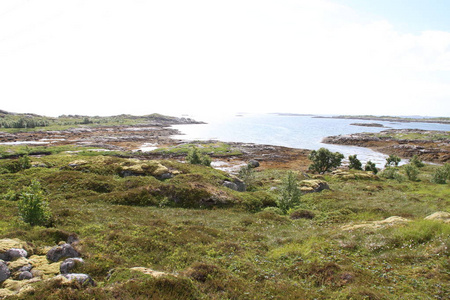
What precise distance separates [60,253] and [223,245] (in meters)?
9.33

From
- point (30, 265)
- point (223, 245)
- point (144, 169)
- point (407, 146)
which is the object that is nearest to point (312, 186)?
point (223, 245)

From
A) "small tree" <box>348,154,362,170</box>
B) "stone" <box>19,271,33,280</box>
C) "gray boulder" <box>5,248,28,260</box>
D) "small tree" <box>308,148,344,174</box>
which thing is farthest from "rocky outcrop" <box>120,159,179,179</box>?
"small tree" <box>348,154,362,170</box>

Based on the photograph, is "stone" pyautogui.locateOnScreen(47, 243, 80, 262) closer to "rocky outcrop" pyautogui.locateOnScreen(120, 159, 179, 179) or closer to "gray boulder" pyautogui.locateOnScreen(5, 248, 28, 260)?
"gray boulder" pyautogui.locateOnScreen(5, 248, 28, 260)

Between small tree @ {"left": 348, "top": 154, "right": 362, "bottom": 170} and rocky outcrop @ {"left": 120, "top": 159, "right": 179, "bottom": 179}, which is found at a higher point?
rocky outcrop @ {"left": 120, "top": 159, "right": 179, "bottom": 179}

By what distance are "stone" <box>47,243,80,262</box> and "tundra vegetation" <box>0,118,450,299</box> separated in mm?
514

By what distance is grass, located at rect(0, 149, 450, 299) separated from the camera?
33.9 feet

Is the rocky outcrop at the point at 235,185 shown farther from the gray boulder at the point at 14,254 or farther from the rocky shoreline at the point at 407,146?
the rocky shoreline at the point at 407,146

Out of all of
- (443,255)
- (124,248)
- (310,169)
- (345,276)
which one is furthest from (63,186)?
(310,169)

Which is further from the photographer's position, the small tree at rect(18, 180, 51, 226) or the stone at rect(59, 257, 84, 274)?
the small tree at rect(18, 180, 51, 226)

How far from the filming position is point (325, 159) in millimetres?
60062

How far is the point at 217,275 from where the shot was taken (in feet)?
38.8

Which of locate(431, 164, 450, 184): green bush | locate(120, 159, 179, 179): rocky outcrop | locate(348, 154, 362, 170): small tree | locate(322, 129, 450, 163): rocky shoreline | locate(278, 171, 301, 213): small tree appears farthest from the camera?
locate(322, 129, 450, 163): rocky shoreline

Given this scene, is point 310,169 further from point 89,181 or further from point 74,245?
point 74,245

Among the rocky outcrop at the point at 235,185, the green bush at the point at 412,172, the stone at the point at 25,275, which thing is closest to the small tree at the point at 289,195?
the rocky outcrop at the point at 235,185
